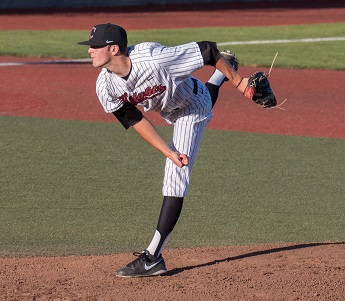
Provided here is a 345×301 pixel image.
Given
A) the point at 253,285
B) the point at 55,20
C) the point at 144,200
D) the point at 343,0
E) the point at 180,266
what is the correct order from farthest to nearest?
the point at 343,0
the point at 55,20
the point at 144,200
the point at 180,266
the point at 253,285

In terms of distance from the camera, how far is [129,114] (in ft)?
18.3

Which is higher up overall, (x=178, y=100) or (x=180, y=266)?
(x=178, y=100)

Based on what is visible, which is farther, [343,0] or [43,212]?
[343,0]

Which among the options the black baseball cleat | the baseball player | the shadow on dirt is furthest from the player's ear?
the shadow on dirt

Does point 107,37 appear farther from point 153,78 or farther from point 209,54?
point 209,54

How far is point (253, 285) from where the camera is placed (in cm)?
538

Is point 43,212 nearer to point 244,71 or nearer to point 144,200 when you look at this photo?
point 144,200

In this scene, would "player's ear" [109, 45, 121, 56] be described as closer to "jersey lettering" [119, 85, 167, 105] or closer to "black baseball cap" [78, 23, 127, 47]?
"black baseball cap" [78, 23, 127, 47]

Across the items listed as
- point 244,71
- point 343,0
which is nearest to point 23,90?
point 244,71

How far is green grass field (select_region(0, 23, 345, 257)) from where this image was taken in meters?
7.03

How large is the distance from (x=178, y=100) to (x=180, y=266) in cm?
115

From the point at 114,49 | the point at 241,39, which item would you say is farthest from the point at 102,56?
the point at 241,39

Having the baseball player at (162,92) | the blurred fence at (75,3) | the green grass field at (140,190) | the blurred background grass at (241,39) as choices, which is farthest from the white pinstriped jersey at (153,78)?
the blurred fence at (75,3)

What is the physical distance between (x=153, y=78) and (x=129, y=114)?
35 cm
